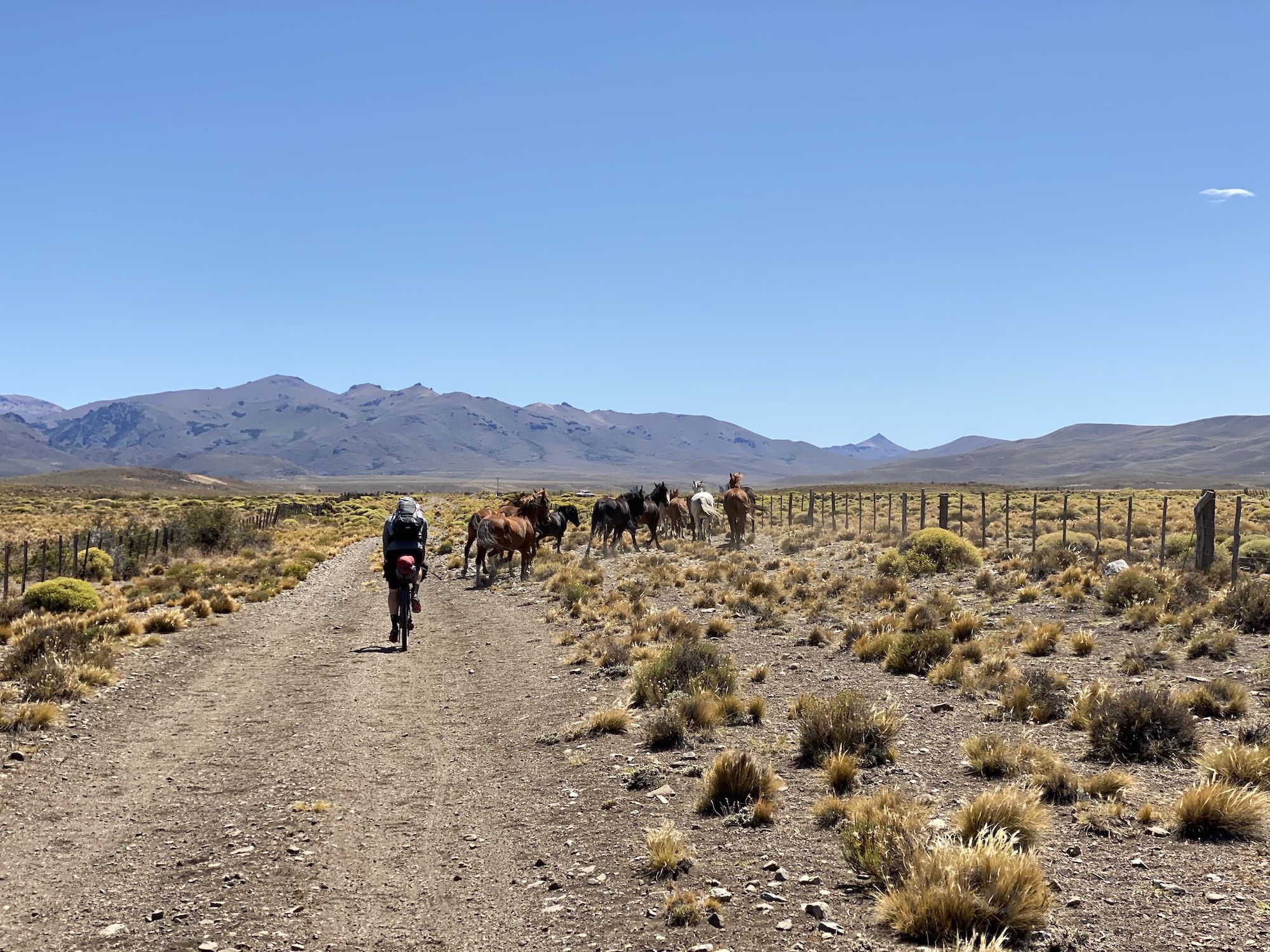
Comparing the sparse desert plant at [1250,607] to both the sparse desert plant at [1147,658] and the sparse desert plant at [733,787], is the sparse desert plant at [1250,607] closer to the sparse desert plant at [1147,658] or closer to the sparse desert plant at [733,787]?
the sparse desert plant at [1147,658]

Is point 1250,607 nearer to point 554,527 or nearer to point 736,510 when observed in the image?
point 554,527

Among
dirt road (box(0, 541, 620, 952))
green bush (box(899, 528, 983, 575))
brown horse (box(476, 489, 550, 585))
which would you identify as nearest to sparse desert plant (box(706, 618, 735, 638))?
dirt road (box(0, 541, 620, 952))

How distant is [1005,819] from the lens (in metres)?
6.29

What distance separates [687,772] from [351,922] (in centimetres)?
349

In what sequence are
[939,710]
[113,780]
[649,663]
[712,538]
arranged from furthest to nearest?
[712,538], [649,663], [939,710], [113,780]

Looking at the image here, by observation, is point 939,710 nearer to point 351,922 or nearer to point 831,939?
point 831,939

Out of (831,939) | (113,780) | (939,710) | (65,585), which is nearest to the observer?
(831,939)

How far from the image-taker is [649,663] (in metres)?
11.7

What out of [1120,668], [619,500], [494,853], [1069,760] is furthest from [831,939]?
[619,500]

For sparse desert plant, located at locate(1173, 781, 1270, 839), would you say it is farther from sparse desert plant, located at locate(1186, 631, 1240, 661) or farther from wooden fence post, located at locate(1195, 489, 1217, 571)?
wooden fence post, located at locate(1195, 489, 1217, 571)

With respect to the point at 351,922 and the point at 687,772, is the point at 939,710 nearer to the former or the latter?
the point at 687,772

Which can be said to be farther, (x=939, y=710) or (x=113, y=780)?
(x=939, y=710)

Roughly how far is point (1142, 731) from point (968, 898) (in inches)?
169

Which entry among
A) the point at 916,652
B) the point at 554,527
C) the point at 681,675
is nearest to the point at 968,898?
the point at 681,675
